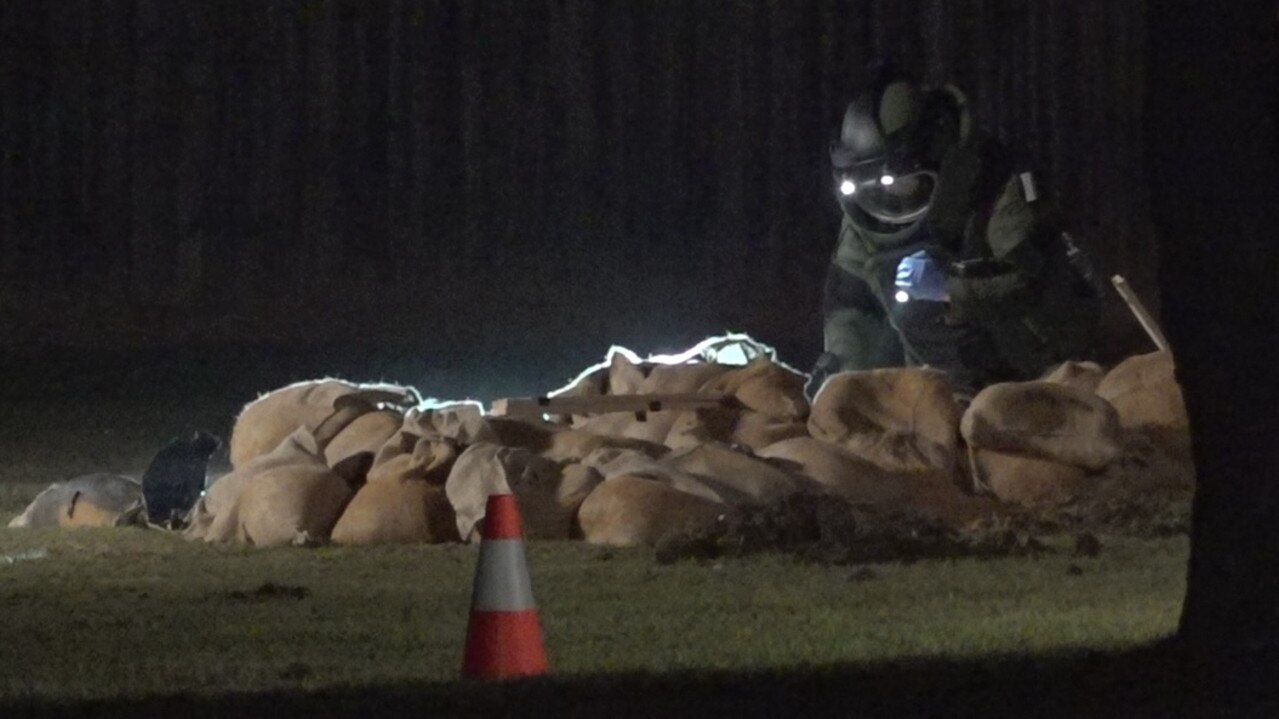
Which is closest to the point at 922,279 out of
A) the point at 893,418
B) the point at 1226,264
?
the point at 893,418

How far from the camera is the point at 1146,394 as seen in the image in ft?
36.7

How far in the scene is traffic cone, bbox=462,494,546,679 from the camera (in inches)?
257

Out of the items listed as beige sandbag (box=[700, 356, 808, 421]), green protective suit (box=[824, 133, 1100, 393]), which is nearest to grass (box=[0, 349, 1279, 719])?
beige sandbag (box=[700, 356, 808, 421])

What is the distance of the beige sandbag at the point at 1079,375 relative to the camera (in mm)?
11492

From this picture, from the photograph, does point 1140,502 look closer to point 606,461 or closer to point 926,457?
point 926,457

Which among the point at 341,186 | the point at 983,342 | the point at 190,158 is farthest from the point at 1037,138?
the point at 983,342

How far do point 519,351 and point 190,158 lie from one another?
519cm

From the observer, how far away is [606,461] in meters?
10.4

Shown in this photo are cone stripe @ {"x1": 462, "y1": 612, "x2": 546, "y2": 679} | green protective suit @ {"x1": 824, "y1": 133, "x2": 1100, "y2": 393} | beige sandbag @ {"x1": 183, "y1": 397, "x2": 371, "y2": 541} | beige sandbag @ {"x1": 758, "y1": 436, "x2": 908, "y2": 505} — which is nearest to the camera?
cone stripe @ {"x1": 462, "y1": 612, "x2": 546, "y2": 679}

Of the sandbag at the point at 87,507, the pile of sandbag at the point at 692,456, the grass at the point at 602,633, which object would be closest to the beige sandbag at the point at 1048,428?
the pile of sandbag at the point at 692,456

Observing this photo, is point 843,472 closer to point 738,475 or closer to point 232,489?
point 738,475

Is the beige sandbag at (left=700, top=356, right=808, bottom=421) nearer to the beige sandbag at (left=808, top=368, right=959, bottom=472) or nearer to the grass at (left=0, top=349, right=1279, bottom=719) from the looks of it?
the beige sandbag at (left=808, top=368, right=959, bottom=472)

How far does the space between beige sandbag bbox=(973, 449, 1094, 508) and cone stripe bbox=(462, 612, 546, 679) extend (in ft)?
14.9

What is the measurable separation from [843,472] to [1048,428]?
1.09 meters
